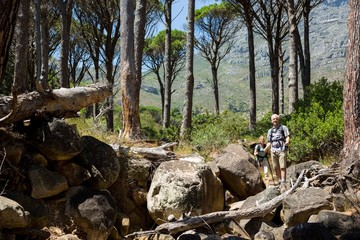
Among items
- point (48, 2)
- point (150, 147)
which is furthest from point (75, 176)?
point (48, 2)

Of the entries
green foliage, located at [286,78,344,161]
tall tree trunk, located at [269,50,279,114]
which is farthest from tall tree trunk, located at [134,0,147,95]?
tall tree trunk, located at [269,50,279,114]

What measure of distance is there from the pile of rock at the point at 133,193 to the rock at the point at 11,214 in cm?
1

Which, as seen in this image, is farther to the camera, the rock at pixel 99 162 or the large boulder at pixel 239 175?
the large boulder at pixel 239 175

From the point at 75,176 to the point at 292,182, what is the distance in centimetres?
378

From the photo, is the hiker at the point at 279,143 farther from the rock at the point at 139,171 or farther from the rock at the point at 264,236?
the rock at the point at 139,171

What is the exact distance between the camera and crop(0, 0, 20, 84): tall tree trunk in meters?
1.80

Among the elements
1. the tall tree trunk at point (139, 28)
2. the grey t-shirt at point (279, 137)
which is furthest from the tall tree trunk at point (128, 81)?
the grey t-shirt at point (279, 137)

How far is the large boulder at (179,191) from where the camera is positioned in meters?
6.57

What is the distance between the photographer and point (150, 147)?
776cm

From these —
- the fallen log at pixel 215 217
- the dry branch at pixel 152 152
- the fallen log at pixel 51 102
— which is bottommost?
the fallen log at pixel 215 217

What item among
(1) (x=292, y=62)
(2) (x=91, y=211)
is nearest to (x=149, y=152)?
(2) (x=91, y=211)

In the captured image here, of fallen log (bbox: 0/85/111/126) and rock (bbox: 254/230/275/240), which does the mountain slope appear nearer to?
rock (bbox: 254/230/275/240)

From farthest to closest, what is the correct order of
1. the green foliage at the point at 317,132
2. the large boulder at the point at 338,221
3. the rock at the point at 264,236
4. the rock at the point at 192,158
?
the green foliage at the point at 317,132
the rock at the point at 192,158
the rock at the point at 264,236
the large boulder at the point at 338,221

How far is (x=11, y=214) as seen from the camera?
4.21 metres
